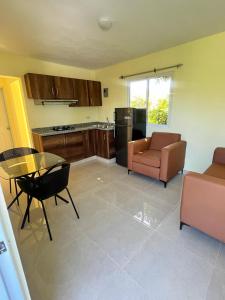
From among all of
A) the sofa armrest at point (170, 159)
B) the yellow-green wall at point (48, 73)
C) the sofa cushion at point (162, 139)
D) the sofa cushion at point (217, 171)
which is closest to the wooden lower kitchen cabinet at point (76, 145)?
the yellow-green wall at point (48, 73)

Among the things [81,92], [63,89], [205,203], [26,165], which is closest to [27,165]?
[26,165]

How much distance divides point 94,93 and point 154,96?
67.6 inches

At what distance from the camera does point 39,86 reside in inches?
128

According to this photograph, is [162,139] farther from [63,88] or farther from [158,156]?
[63,88]

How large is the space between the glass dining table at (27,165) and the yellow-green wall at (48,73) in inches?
66.7

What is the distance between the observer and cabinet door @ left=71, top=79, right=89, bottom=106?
12.6ft

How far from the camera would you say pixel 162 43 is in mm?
2727

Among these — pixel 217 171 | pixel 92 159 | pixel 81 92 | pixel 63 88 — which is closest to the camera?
pixel 217 171

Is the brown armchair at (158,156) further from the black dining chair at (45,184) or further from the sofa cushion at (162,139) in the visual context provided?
the black dining chair at (45,184)

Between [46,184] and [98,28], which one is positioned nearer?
[46,184]

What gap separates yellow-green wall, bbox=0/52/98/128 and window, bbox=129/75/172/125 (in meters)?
1.53

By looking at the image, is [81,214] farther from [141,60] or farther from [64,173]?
[141,60]

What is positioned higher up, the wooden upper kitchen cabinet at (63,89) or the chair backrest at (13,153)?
the wooden upper kitchen cabinet at (63,89)

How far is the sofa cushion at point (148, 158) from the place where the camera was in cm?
271
